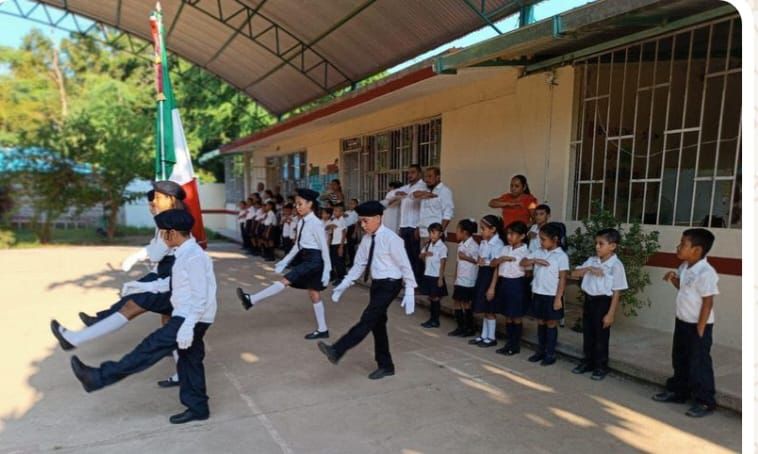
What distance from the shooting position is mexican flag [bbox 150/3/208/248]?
230 inches

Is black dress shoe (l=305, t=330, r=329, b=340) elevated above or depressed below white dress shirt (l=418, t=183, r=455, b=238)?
below

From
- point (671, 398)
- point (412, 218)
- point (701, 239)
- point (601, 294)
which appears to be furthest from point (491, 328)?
point (412, 218)

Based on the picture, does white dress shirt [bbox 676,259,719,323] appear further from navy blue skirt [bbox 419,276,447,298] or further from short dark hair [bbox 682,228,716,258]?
navy blue skirt [bbox 419,276,447,298]

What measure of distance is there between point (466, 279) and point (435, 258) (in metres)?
0.49

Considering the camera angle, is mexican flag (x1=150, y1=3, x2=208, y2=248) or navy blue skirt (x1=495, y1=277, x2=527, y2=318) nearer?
navy blue skirt (x1=495, y1=277, x2=527, y2=318)

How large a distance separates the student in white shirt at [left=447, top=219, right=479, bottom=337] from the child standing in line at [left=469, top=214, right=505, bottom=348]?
0.12 metres

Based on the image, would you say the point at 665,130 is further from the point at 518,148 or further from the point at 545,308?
the point at 545,308

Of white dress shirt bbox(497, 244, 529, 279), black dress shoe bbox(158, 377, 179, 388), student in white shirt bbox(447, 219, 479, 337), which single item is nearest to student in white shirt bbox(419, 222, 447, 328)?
student in white shirt bbox(447, 219, 479, 337)

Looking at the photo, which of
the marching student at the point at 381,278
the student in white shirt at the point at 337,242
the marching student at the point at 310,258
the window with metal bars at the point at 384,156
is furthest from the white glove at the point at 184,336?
the window with metal bars at the point at 384,156

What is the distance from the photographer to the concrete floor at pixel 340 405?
3.11 m

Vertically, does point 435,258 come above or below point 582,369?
above

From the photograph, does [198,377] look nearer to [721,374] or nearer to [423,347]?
[423,347]

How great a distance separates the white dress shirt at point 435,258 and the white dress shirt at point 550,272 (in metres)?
1.25

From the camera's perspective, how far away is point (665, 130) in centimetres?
528
